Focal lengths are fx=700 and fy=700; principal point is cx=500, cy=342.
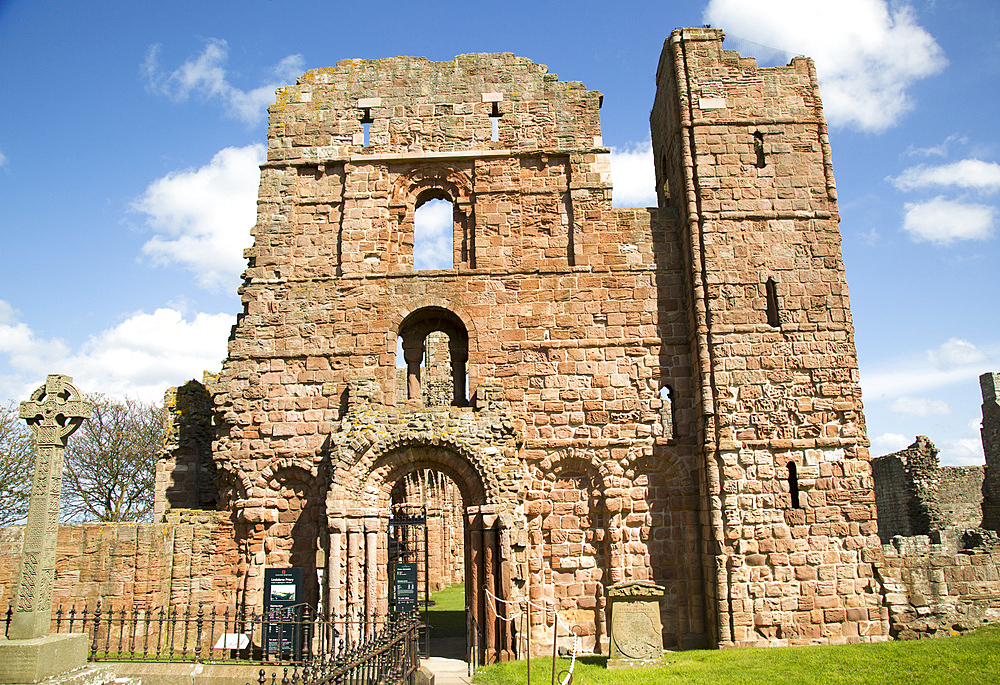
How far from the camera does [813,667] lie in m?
9.88

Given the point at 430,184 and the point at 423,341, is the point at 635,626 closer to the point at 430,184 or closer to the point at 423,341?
the point at 423,341

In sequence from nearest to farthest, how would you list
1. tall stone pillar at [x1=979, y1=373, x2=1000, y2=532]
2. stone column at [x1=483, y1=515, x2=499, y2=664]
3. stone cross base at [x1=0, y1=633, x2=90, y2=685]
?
stone cross base at [x1=0, y1=633, x2=90, y2=685] → stone column at [x1=483, y1=515, x2=499, y2=664] → tall stone pillar at [x1=979, y1=373, x2=1000, y2=532]

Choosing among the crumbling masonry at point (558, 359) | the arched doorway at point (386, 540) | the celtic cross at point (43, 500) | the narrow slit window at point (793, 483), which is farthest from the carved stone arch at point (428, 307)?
the narrow slit window at point (793, 483)

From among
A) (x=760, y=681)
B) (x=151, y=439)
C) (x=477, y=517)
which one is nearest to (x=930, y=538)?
(x=760, y=681)

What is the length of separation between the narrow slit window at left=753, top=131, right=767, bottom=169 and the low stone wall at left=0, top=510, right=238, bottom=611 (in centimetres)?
1270

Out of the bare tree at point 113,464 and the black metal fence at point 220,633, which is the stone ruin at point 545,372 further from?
the bare tree at point 113,464

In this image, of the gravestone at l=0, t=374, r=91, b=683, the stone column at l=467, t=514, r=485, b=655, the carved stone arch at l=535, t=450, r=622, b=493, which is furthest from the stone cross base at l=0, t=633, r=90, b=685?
the carved stone arch at l=535, t=450, r=622, b=493

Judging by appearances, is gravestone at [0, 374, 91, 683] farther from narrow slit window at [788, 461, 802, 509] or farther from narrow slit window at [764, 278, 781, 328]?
narrow slit window at [764, 278, 781, 328]

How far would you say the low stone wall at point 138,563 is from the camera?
12.2 meters

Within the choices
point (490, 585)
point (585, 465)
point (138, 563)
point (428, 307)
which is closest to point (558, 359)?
point (585, 465)

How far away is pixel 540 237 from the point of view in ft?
47.2

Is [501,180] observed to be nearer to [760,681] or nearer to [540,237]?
[540,237]

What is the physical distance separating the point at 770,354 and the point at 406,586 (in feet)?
25.6

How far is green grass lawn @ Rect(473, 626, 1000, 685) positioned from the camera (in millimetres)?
9242
